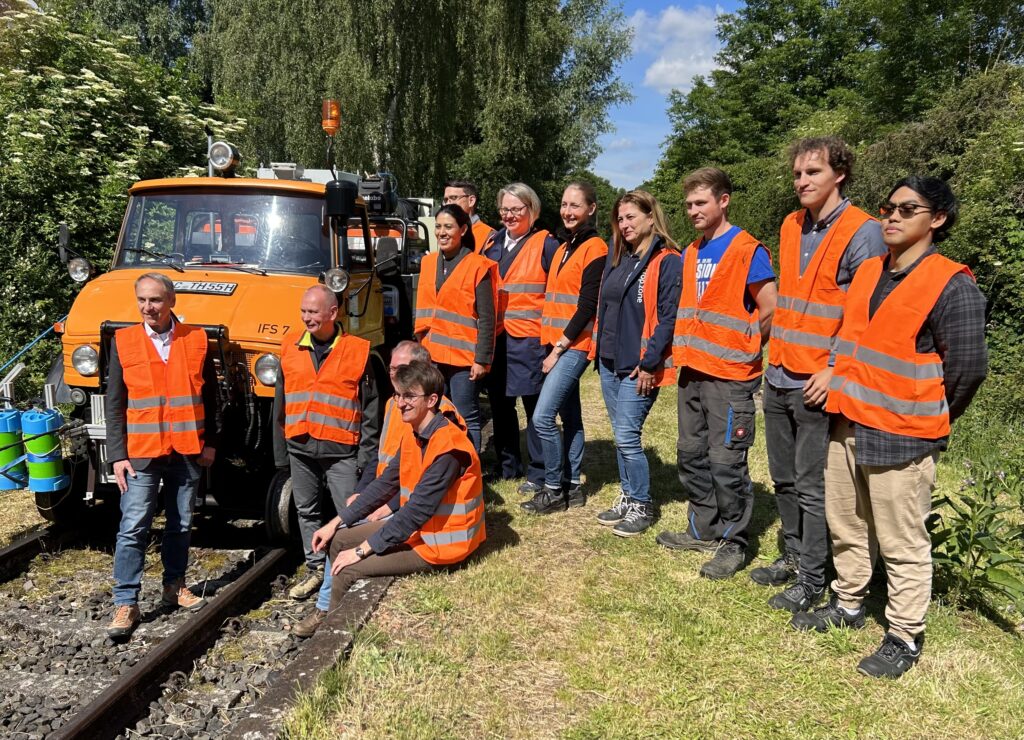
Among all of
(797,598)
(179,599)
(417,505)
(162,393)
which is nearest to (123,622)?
(179,599)

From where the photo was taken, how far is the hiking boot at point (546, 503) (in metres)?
5.31

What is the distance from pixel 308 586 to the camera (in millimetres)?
4629

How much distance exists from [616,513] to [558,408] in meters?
0.88

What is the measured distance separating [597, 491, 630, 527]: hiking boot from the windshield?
2828 mm

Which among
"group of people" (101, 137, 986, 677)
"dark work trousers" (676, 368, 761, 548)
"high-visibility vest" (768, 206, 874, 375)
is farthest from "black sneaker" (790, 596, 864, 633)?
"high-visibility vest" (768, 206, 874, 375)

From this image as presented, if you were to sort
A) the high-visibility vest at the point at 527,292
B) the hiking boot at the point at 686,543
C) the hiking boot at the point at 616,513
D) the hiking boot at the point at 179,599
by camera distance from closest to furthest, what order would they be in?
the hiking boot at the point at 179,599
the hiking boot at the point at 686,543
the hiking boot at the point at 616,513
the high-visibility vest at the point at 527,292

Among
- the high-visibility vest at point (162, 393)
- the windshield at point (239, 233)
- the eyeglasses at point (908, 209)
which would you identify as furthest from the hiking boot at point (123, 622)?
the eyeglasses at point (908, 209)

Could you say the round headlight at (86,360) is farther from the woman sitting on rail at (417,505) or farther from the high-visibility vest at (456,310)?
the high-visibility vest at (456,310)

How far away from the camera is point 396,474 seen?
4.11m

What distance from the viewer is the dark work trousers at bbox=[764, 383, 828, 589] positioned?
12.1 ft

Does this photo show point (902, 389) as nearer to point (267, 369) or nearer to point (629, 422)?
point (629, 422)

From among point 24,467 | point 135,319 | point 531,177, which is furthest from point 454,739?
point 531,177

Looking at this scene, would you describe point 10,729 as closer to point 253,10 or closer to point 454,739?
point 454,739

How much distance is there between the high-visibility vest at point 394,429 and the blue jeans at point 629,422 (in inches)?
47.5
